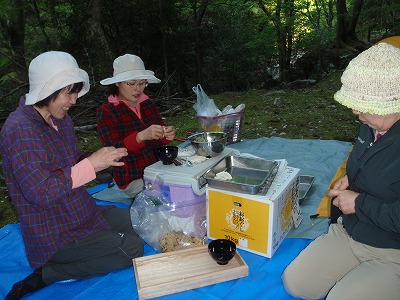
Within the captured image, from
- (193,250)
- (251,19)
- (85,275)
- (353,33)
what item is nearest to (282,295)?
(193,250)

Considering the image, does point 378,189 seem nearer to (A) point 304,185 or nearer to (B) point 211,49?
(A) point 304,185

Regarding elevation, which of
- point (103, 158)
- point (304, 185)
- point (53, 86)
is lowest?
point (304, 185)

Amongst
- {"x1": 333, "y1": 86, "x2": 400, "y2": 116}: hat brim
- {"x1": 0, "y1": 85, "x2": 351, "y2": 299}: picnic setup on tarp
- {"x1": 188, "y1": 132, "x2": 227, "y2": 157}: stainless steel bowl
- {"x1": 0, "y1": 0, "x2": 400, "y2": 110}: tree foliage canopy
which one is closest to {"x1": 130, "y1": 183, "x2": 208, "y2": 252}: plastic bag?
{"x1": 0, "y1": 85, "x2": 351, "y2": 299}: picnic setup on tarp

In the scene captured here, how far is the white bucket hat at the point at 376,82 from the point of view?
4.85 ft

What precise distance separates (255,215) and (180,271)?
1.93 ft

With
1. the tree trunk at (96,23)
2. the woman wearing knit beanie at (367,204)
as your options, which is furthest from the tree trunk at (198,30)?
the woman wearing knit beanie at (367,204)

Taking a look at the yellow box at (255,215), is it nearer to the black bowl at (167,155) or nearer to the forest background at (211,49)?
the black bowl at (167,155)

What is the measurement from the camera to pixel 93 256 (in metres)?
2.11

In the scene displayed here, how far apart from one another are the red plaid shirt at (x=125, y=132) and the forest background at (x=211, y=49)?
141 centimetres

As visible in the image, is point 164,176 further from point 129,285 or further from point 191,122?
point 191,122

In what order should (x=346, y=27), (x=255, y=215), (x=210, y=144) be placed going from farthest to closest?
(x=346, y=27)
(x=210, y=144)
(x=255, y=215)

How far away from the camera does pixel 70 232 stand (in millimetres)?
2047

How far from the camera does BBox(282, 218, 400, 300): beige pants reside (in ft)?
5.12

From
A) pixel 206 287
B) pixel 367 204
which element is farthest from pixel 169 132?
pixel 367 204
